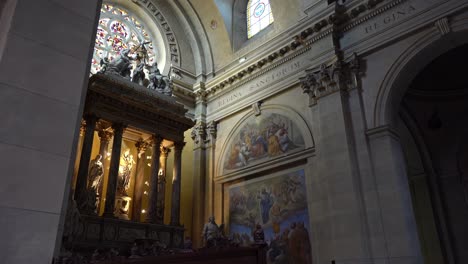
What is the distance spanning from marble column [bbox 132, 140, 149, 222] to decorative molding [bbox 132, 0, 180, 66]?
16.4 feet

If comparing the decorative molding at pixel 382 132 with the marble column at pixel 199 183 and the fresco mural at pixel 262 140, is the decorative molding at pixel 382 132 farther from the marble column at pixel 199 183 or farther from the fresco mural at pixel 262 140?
the marble column at pixel 199 183

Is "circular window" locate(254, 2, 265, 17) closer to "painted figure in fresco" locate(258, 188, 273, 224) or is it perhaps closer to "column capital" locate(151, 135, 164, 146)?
"column capital" locate(151, 135, 164, 146)

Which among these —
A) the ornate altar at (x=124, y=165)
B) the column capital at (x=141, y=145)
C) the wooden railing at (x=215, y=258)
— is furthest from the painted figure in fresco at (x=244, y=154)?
the wooden railing at (x=215, y=258)

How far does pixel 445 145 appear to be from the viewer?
13766 millimetres

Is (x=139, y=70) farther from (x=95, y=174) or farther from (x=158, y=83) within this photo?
(x=95, y=174)

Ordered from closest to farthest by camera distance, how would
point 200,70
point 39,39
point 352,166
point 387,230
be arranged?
point 39,39 < point 387,230 < point 352,166 < point 200,70

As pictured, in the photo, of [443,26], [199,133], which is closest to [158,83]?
[199,133]

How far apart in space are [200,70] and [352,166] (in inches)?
361

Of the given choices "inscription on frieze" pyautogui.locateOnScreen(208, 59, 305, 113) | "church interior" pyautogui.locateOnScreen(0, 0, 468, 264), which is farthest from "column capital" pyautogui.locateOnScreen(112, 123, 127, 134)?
"inscription on frieze" pyautogui.locateOnScreen(208, 59, 305, 113)

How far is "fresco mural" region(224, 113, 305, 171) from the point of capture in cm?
1198

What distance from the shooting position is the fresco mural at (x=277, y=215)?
10781 mm

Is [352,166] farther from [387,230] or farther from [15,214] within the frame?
[15,214]

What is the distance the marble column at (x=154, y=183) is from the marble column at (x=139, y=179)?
0.62m

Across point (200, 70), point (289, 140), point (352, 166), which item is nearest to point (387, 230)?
point (352, 166)
